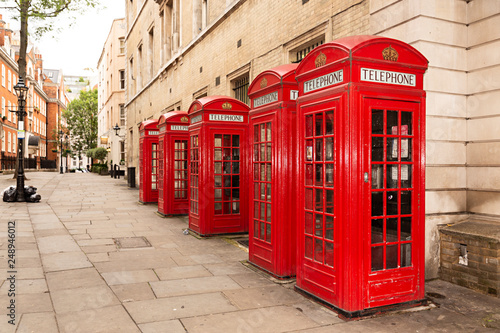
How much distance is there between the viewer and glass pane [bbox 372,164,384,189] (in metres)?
4.16

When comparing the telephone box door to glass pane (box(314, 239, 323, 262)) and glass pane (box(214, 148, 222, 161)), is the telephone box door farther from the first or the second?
glass pane (box(214, 148, 222, 161))

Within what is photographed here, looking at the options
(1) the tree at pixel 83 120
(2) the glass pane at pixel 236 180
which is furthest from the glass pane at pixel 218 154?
(1) the tree at pixel 83 120

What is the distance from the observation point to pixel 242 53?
10977 mm

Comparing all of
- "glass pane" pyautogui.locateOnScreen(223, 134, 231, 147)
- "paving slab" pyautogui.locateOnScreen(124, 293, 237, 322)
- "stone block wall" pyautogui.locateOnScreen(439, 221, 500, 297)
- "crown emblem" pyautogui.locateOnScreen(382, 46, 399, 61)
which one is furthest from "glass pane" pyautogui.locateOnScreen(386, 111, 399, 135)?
"glass pane" pyautogui.locateOnScreen(223, 134, 231, 147)

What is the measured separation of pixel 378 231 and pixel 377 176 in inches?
22.6

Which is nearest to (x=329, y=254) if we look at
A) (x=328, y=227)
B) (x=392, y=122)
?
(x=328, y=227)

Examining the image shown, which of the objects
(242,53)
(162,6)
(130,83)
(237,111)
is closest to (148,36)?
(162,6)

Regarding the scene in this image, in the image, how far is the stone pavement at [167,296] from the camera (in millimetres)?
3811

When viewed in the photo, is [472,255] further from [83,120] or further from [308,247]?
[83,120]

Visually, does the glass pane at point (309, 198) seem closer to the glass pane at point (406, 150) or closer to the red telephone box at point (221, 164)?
the glass pane at point (406, 150)

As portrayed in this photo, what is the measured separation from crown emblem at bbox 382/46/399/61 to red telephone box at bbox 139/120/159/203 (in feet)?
34.6

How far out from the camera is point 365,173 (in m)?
4.02

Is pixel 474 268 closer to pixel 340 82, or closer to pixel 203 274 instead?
pixel 340 82

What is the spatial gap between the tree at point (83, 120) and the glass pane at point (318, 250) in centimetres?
6436
